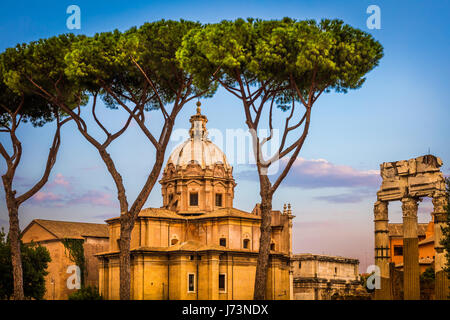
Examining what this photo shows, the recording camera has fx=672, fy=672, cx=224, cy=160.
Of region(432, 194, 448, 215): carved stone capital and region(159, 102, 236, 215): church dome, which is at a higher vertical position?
region(159, 102, 236, 215): church dome

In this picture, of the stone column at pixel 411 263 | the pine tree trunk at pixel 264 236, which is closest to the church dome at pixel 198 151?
the stone column at pixel 411 263

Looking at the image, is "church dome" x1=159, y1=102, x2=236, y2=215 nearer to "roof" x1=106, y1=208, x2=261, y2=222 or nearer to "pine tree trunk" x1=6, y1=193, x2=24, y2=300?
"roof" x1=106, y1=208, x2=261, y2=222

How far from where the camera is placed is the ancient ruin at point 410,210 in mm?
27312

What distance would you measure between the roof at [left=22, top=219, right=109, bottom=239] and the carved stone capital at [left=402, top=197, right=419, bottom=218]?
3645cm

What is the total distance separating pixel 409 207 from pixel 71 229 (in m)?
38.6

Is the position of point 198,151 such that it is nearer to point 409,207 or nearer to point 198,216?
point 198,216

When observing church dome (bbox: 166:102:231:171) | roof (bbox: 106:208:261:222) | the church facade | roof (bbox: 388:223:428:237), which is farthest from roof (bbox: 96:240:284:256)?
roof (bbox: 388:223:428:237)

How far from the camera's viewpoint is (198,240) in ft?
165

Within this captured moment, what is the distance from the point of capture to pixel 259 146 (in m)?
24.7

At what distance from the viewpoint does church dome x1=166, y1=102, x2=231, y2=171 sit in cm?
5475

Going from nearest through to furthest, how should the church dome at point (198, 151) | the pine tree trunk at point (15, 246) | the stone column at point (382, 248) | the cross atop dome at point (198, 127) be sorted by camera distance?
1. the pine tree trunk at point (15, 246)
2. the stone column at point (382, 248)
3. the church dome at point (198, 151)
4. the cross atop dome at point (198, 127)

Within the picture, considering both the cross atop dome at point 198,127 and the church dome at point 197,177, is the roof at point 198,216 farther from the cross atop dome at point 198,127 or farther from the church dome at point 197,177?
the cross atop dome at point 198,127

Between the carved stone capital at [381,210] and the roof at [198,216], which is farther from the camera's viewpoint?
the roof at [198,216]
